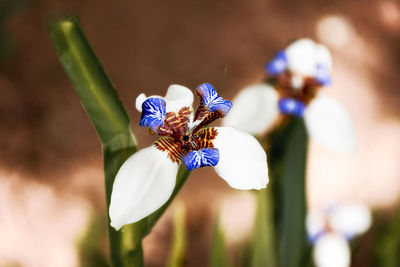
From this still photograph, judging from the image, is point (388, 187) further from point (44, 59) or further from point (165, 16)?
point (44, 59)

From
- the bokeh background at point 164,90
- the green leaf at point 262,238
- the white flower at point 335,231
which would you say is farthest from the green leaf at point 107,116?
the bokeh background at point 164,90

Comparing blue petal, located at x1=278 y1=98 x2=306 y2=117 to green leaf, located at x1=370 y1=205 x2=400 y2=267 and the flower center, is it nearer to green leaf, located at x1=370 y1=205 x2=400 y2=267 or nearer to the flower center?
the flower center

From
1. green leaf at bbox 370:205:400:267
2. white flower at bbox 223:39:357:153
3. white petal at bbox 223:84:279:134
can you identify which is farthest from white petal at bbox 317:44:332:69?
green leaf at bbox 370:205:400:267

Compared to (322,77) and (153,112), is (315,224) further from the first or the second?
(153,112)

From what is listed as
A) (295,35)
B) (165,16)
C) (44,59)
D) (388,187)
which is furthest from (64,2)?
(388,187)

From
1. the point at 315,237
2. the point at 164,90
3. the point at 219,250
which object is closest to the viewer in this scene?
the point at 219,250

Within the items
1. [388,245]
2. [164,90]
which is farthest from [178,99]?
[164,90]
